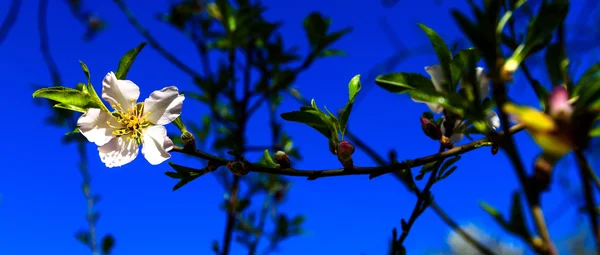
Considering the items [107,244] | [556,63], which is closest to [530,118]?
[556,63]

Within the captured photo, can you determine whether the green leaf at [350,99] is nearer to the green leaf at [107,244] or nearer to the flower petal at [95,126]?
the flower petal at [95,126]

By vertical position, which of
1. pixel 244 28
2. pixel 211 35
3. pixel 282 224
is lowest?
pixel 282 224

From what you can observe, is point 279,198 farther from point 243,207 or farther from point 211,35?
point 211,35

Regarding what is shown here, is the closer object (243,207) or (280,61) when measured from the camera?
(280,61)

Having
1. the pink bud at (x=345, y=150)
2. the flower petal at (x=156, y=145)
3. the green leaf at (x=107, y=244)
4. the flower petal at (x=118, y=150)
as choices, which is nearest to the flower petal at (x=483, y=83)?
the pink bud at (x=345, y=150)

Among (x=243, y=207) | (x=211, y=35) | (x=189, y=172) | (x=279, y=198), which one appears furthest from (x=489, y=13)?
(x=279, y=198)

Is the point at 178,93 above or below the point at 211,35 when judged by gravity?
below
